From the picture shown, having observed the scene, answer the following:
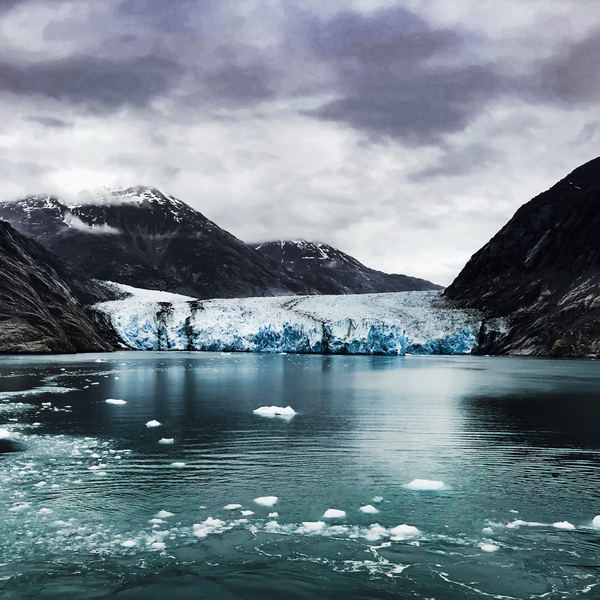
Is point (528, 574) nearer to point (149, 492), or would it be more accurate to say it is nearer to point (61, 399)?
point (149, 492)

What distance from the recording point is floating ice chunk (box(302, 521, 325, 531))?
350 inches

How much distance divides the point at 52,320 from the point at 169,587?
70.0m

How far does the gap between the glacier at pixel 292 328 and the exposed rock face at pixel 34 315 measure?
8012 mm

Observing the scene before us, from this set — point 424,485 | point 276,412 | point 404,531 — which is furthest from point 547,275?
point 404,531

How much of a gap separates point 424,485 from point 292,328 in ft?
246

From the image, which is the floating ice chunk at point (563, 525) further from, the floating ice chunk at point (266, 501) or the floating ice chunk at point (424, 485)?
the floating ice chunk at point (266, 501)

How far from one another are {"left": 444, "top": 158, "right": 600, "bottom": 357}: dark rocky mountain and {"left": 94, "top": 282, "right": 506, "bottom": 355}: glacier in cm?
735

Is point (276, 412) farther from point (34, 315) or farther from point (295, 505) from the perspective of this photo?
point (34, 315)

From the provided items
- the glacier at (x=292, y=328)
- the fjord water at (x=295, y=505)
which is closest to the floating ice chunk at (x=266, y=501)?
the fjord water at (x=295, y=505)

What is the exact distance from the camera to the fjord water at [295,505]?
23.5 ft

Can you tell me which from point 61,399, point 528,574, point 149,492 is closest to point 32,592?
point 149,492

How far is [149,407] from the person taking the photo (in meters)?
22.7

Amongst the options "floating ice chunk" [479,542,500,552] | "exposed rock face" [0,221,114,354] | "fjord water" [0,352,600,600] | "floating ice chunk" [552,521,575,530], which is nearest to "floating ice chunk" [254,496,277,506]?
"fjord water" [0,352,600,600]

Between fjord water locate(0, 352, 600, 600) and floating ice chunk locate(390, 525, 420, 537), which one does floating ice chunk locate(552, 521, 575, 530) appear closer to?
fjord water locate(0, 352, 600, 600)
